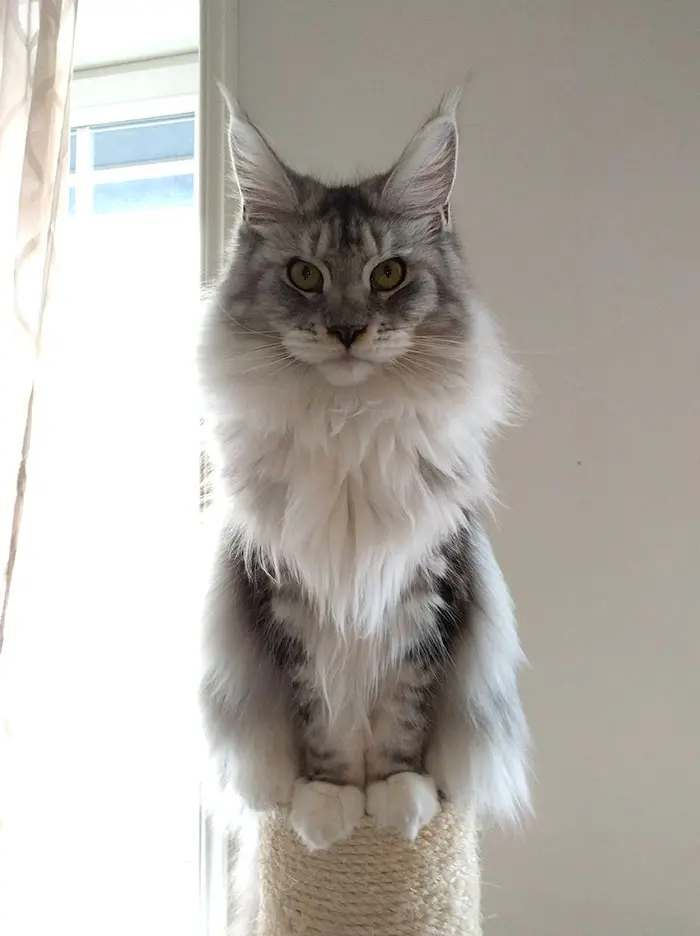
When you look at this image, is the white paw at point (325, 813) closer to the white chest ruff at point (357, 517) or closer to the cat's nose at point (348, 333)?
the white chest ruff at point (357, 517)

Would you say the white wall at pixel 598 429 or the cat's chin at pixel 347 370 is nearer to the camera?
the cat's chin at pixel 347 370

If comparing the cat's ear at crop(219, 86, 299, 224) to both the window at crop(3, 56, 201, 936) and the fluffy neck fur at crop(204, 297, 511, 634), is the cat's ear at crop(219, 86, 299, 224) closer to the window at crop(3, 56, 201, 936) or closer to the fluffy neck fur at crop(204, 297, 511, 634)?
the fluffy neck fur at crop(204, 297, 511, 634)

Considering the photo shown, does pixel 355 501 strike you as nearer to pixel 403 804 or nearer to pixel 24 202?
pixel 403 804

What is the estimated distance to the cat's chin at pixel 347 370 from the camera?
3.22 ft

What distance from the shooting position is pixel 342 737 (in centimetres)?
106

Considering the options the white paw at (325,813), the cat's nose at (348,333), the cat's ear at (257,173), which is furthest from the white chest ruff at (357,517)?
the cat's ear at (257,173)

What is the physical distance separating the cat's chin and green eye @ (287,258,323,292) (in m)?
0.12

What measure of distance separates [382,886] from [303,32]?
1575 mm

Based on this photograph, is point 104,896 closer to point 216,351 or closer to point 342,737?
point 342,737

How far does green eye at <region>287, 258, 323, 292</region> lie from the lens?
103 cm

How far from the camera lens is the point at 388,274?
1.03 m

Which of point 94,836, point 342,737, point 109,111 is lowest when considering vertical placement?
point 94,836

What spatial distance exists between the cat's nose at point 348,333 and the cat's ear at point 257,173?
236 mm

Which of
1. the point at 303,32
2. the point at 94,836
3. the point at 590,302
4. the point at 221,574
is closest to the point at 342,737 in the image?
the point at 221,574
